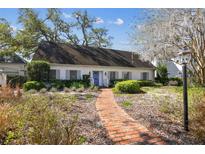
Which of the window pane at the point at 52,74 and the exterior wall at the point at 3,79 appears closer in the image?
the exterior wall at the point at 3,79

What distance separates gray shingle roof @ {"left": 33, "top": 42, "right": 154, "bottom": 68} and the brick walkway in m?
6.60

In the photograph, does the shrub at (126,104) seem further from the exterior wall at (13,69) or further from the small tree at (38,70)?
the small tree at (38,70)

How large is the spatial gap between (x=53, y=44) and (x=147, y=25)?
17.8 feet

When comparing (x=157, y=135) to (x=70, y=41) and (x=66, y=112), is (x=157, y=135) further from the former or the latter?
(x=70, y=41)

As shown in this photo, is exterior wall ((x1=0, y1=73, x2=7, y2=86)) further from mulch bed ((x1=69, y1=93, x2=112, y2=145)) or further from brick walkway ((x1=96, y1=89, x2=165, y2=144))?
brick walkway ((x1=96, y1=89, x2=165, y2=144))

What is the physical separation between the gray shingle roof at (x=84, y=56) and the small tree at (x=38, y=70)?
76 cm

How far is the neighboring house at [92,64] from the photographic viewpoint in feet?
42.3

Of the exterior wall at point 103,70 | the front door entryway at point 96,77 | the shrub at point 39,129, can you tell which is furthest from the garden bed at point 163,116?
the exterior wall at point 103,70

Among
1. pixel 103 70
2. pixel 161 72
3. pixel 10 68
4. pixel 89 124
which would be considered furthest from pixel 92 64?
pixel 89 124

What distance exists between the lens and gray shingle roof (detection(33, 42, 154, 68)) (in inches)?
512

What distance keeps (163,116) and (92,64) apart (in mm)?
7925

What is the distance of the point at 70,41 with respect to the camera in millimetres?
17766

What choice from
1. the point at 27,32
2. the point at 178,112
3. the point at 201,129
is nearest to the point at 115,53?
the point at 27,32

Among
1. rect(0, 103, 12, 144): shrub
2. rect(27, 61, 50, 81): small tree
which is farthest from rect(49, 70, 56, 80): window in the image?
rect(0, 103, 12, 144): shrub
